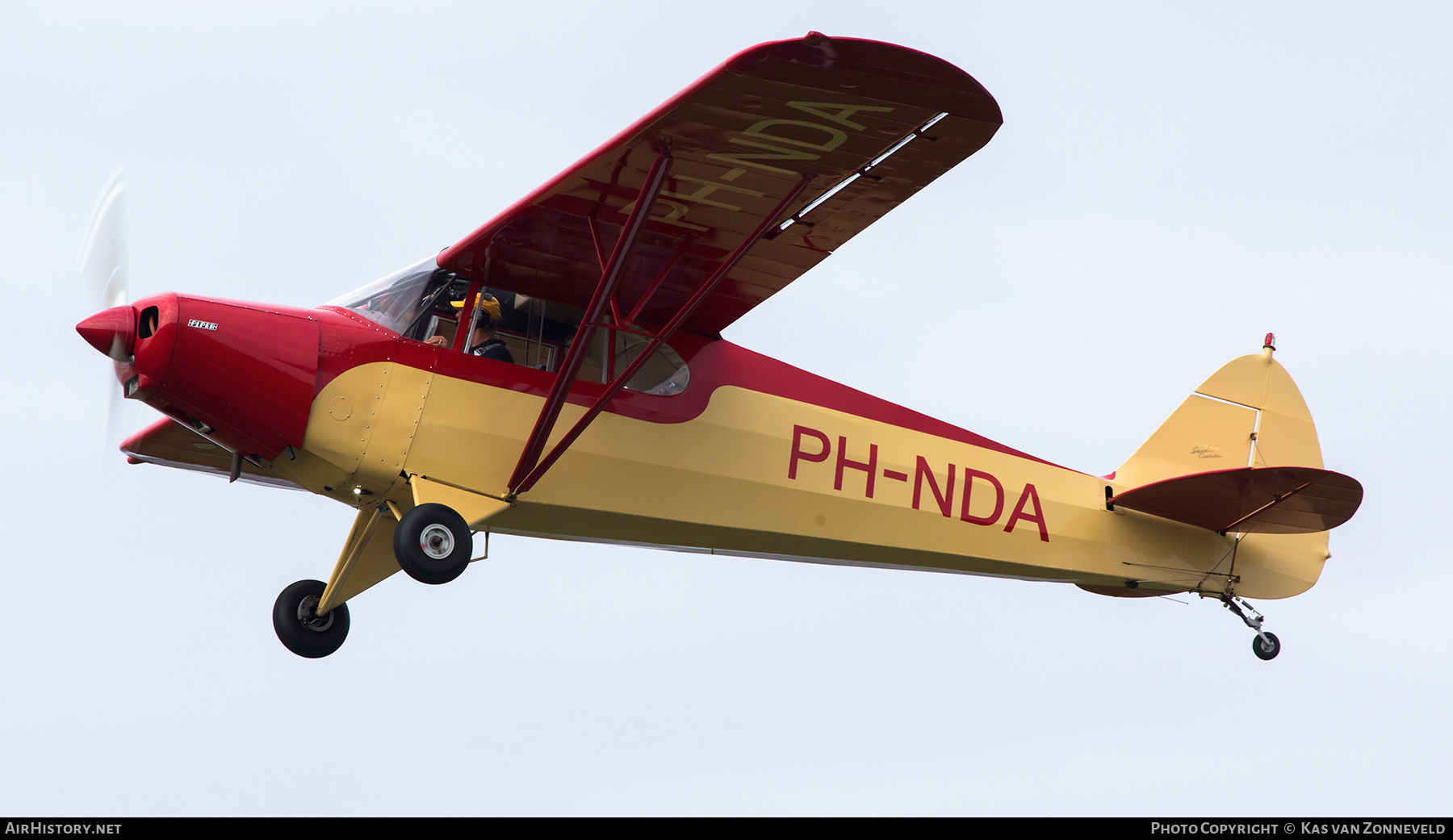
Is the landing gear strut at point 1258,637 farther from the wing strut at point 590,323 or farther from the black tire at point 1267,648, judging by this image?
the wing strut at point 590,323

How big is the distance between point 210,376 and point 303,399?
20.4 inches

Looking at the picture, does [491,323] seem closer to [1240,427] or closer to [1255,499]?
[1255,499]

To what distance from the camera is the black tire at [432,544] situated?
8516mm

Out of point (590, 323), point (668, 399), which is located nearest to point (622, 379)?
point (590, 323)

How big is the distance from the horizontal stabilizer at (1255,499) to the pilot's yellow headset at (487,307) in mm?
4716

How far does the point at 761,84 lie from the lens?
766cm

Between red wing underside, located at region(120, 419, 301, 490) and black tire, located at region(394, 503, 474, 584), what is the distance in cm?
194

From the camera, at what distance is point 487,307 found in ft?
30.7

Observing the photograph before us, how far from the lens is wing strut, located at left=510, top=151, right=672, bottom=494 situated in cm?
835

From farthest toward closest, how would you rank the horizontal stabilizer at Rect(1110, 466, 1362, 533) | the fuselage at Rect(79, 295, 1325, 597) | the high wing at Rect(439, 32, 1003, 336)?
the horizontal stabilizer at Rect(1110, 466, 1362, 533)
the fuselage at Rect(79, 295, 1325, 597)
the high wing at Rect(439, 32, 1003, 336)

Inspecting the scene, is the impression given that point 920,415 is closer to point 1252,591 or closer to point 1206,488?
point 1206,488

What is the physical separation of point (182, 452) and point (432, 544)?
114 inches

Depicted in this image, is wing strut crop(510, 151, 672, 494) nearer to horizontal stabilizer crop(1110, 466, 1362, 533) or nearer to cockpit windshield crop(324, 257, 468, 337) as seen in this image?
cockpit windshield crop(324, 257, 468, 337)

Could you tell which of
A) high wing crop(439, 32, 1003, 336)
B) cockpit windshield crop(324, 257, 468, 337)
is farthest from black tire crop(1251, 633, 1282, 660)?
cockpit windshield crop(324, 257, 468, 337)
